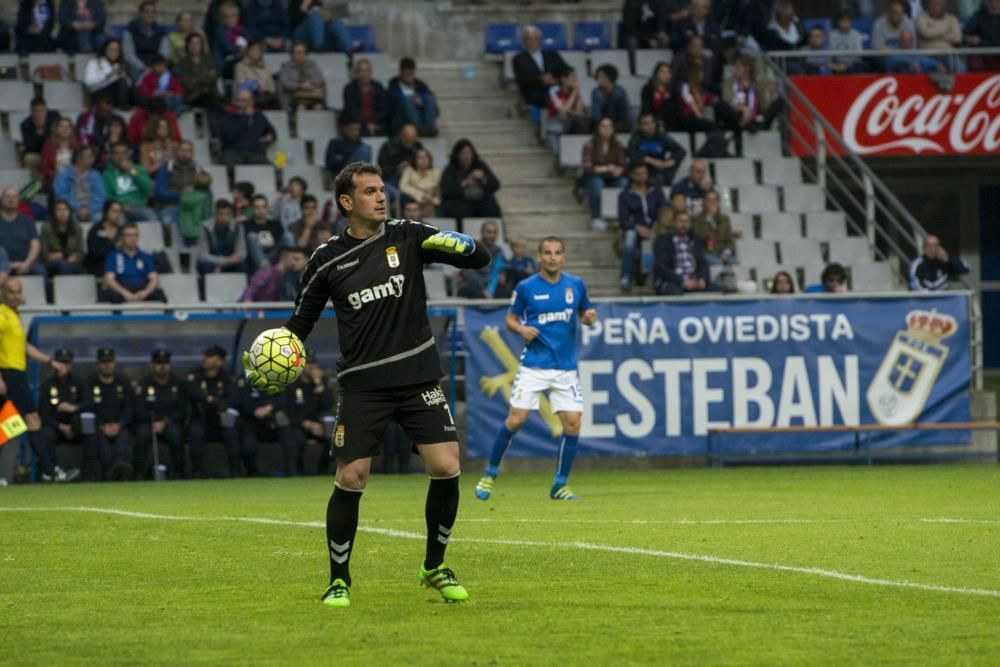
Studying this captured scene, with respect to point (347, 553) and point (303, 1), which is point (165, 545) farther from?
point (303, 1)

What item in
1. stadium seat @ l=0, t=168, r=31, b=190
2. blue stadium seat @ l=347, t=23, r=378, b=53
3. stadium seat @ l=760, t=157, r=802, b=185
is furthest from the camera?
blue stadium seat @ l=347, t=23, r=378, b=53

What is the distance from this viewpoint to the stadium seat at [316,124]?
1021 inches

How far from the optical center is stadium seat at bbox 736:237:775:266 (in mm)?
24812

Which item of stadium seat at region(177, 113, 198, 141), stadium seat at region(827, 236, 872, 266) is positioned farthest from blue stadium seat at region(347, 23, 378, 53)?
stadium seat at region(827, 236, 872, 266)

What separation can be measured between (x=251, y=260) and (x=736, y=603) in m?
15.5

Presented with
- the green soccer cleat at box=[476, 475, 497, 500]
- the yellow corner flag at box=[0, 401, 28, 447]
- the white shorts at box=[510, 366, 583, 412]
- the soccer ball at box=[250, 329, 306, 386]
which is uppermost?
the soccer ball at box=[250, 329, 306, 386]

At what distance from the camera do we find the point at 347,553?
852 cm

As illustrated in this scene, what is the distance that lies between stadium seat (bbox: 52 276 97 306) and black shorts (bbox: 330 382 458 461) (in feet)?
46.0

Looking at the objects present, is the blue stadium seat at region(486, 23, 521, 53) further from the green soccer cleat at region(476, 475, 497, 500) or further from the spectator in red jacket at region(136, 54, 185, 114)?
the green soccer cleat at region(476, 475, 497, 500)

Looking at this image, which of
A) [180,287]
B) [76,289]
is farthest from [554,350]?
[76,289]

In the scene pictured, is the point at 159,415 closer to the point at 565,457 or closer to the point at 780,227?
the point at 565,457

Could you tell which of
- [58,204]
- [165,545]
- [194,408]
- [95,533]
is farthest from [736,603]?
[58,204]

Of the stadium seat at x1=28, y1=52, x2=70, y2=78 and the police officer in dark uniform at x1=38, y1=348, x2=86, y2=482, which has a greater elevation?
the stadium seat at x1=28, y1=52, x2=70, y2=78

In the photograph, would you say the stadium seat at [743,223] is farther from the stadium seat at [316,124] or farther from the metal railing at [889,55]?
the stadium seat at [316,124]
